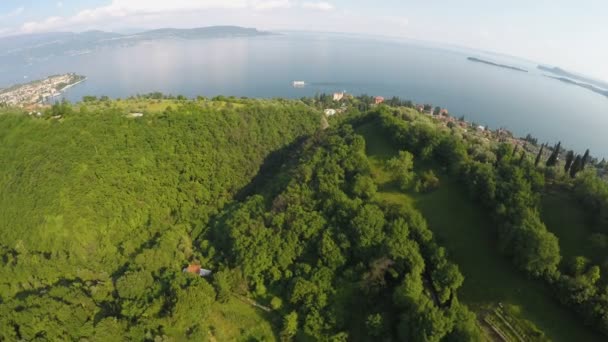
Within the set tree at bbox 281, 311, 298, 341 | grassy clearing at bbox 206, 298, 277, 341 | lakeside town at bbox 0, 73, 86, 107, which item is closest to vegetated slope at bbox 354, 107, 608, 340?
tree at bbox 281, 311, 298, 341

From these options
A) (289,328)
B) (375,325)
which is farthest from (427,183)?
(289,328)

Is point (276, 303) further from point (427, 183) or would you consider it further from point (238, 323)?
point (427, 183)

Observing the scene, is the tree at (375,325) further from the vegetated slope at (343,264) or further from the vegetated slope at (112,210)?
the vegetated slope at (112,210)

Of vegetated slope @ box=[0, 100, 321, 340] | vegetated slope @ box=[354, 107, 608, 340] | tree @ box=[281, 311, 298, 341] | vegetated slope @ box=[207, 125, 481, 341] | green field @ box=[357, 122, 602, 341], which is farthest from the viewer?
vegetated slope @ box=[0, 100, 321, 340]

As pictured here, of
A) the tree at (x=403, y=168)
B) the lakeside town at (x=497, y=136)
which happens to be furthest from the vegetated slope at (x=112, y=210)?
the lakeside town at (x=497, y=136)

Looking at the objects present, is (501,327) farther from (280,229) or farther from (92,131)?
(92,131)

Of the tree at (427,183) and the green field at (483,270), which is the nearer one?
the green field at (483,270)

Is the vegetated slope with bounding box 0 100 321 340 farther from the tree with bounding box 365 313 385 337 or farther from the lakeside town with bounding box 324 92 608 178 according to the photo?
the lakeside town with bounding box 324 92 608 178
